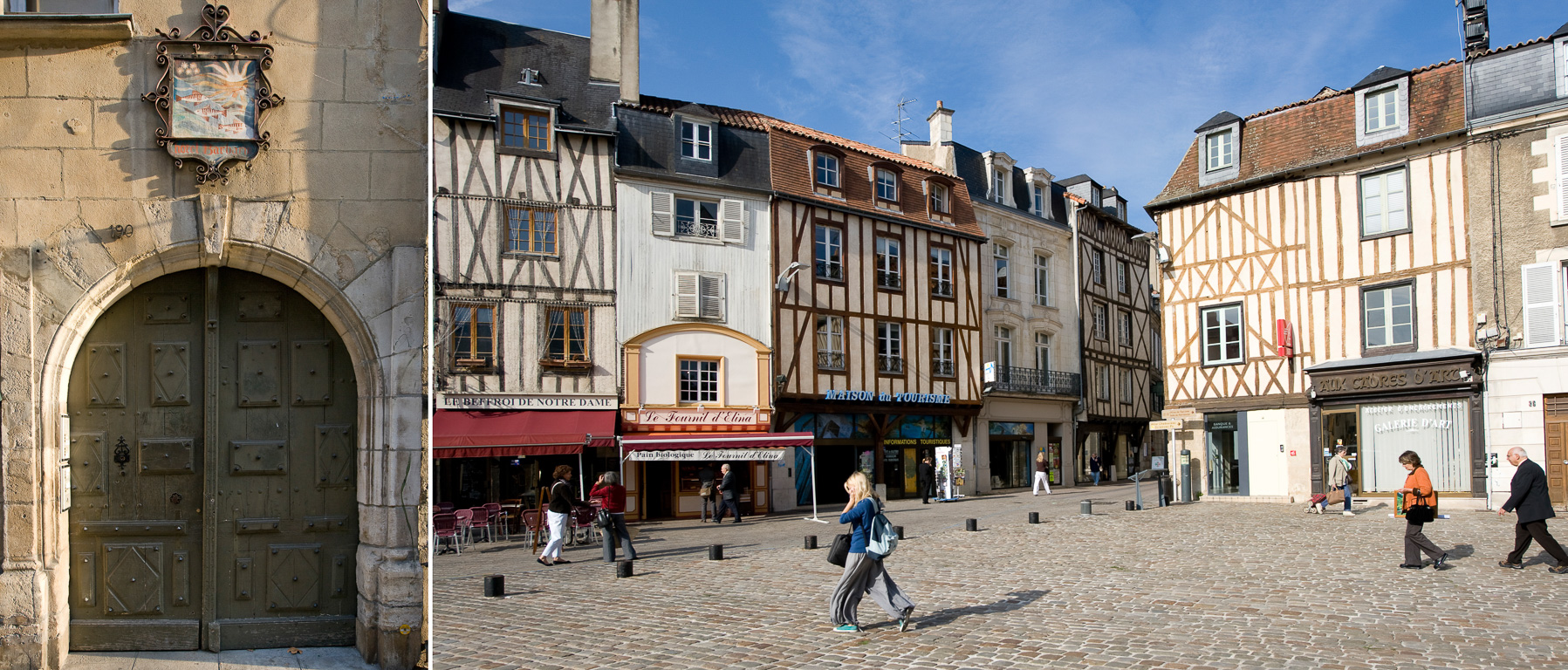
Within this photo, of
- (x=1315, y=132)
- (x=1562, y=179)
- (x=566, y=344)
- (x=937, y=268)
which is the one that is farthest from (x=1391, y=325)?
(x=566, y=344)

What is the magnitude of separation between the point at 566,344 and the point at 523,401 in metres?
1.35

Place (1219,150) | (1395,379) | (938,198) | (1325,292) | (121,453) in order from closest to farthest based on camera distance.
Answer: (121,453)
(1395,379)
(1325,292)
(1219,150)
(938,198)

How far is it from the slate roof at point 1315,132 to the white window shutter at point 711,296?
8.95 meters

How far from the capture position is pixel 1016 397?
28.9 metres

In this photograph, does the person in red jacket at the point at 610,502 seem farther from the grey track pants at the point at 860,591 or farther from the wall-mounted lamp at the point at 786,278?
the wall-mounted lamp at the point at 786,278

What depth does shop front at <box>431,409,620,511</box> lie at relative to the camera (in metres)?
17.3

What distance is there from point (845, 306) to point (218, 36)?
18.5 metres

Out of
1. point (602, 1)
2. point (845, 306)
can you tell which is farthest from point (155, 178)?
point (845, 306)

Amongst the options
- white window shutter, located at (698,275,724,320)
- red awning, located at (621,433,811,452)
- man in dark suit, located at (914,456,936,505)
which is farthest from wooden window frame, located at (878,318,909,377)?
red awning, located at (621,433,811,452)

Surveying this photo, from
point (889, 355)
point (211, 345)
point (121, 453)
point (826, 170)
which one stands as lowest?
point (121, 453)

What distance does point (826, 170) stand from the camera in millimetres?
23797

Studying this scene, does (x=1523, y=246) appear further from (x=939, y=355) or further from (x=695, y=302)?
(x=695, y=302)

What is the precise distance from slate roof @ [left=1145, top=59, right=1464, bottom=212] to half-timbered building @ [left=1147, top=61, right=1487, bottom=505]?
0.03 m

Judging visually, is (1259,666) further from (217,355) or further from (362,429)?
(217,355)
